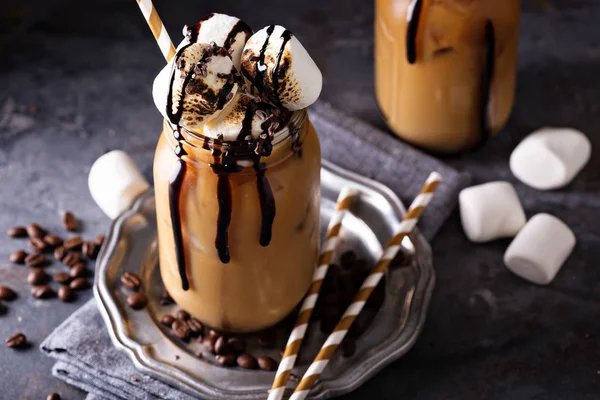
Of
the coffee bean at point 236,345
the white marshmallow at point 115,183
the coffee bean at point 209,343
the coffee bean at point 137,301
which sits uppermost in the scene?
the white marshmallow at point 115,183

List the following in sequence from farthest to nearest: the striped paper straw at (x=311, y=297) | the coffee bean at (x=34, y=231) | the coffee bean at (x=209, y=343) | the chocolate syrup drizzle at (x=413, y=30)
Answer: the coffee bean at (x=34, y=231), the chocolate syrup drizzle at (x=413, y=30), the coffee bean at (x=209, y=343), the striped paper straw at (x=311, y=297)

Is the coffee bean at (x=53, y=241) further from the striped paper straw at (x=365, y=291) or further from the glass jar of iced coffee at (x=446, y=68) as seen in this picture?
the glass jar of iced coffee at (x=446, y=68)

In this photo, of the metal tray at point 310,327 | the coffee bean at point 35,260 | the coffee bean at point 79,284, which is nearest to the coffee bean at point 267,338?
the metal tray at point 310,327

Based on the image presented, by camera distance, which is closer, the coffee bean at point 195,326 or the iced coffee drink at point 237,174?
the iced coffee drink at point 237,174

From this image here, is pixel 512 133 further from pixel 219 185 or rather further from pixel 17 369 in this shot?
pixel 17 369

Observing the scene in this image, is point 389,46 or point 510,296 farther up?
point 389,46

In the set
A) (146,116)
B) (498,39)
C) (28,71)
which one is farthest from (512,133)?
(28,71)
